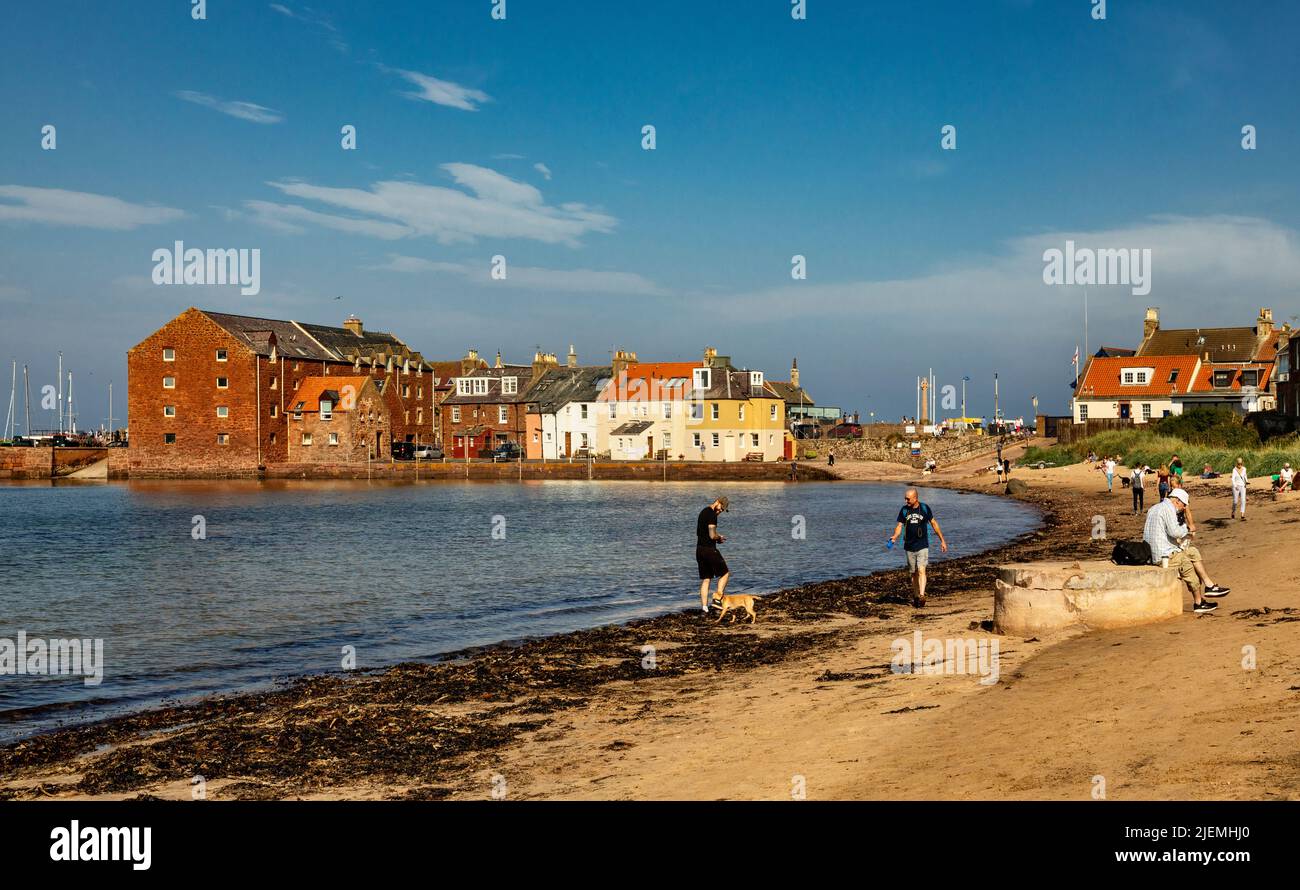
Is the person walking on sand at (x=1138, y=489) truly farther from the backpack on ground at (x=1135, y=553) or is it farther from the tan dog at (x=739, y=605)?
the backpack on ground at (x=1135, y=553)

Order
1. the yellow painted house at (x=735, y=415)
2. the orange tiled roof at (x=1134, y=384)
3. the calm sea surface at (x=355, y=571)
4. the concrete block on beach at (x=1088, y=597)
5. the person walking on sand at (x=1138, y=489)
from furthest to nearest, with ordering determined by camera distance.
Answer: the yellow painted house at (x=735, y=415) < the orange tiled roof at (x=1134, y=384) < the person walking on sand at (x=1138, y=489) < the calm sea surface at (x=355, y=571) < the concrete block on beach at (x=1088, y=597)

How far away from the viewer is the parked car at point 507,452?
102m

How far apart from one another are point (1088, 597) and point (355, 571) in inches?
1021

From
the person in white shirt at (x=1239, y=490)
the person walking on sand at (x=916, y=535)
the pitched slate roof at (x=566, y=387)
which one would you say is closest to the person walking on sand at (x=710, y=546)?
the person walking on sand at (x=916, y=535)

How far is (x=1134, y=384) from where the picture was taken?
286 feet

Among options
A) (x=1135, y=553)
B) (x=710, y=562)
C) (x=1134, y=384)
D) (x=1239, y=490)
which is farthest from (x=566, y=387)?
(x=1135, y=553)

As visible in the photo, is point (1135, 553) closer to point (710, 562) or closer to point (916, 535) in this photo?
point (916, 535)

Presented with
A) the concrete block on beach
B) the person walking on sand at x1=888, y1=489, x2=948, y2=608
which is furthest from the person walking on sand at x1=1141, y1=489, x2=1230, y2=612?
the person walking on sand at x1=888, y1=489, x2=948, y2=608

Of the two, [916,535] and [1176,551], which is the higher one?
[1176,551]

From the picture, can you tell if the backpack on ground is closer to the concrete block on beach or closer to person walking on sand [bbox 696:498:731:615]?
the concrete block on beach

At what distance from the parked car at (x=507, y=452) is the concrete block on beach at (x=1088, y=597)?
8760 centimetres

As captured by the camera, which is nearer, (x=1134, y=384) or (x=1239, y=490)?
(x=1239, y=490)
